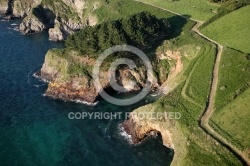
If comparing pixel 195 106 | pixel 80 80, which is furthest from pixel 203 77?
pixel 80 80

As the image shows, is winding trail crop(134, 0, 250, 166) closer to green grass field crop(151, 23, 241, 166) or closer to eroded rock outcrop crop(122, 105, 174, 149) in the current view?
green grass field crop(151, 23, 241, 166)

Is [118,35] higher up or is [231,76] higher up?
[231,76]

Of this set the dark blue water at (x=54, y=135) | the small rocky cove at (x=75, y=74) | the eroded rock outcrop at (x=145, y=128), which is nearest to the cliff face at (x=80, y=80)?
the small rocky cove at (x=75, y=74)

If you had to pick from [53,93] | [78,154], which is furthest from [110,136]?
[53,93]

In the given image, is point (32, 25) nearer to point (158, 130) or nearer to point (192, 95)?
point (192, 95)

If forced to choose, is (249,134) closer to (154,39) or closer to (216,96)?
(216,96)
